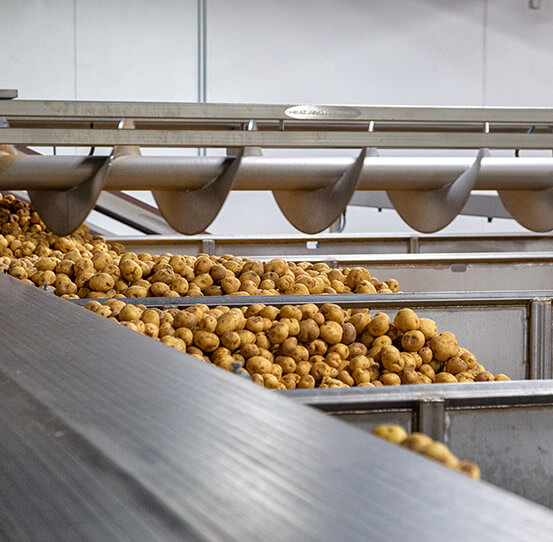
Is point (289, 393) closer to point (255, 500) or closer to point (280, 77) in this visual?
point (255, 500)

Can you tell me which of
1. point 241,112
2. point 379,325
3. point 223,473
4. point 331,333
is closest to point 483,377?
point 379,325

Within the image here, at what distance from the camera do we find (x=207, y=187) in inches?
70.4

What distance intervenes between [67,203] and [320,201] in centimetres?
64

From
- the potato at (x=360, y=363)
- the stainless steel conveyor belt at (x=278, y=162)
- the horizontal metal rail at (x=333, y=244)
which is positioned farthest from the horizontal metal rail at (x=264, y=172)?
the horizontal metal rail at (x=333, y=244)

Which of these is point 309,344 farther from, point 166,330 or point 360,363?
point 166,330

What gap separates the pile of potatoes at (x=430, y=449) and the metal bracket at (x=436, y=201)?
123cm

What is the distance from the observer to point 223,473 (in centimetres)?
53

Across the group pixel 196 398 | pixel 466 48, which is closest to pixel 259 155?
pixel 196 398

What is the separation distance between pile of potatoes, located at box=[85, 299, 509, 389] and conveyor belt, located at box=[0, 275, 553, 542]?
997mm

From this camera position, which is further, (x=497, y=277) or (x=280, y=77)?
(x=280, y=77)

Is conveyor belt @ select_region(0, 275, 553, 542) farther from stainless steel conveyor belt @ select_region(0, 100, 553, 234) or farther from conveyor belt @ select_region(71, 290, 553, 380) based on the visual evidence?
conveyor belt @ select_region(71, 290, 553, 380)

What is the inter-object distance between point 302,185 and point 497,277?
7.63ft

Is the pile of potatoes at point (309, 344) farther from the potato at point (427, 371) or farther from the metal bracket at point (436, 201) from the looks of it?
the metal bracket at point (436, 201)

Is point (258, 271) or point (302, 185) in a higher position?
point (302, 185)
